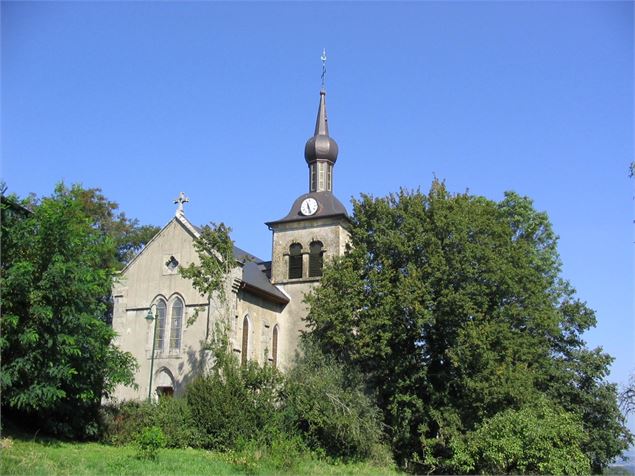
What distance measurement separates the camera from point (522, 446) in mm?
25438

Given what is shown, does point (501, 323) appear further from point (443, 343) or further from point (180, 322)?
point (180, 322)

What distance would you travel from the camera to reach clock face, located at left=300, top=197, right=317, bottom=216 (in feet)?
124

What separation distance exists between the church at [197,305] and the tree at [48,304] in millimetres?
5198

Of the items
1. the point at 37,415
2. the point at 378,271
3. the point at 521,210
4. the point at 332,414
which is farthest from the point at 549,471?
the point at 37,415

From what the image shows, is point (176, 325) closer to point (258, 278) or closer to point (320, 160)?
point (258, 278)

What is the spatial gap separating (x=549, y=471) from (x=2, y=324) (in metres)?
19.7

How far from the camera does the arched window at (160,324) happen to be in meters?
30.5

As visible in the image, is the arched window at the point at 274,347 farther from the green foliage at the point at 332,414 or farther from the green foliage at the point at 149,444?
the green foliage at the point at 149,444

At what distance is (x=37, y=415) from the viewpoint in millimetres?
22875

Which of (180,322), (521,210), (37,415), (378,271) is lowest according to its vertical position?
(37,415)

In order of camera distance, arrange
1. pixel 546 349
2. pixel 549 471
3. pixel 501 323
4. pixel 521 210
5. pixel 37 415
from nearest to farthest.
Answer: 1. pixel 37 415
2. pixel 549 471
3. pixel 501 323
4. pixel 546 349
5. pixel 521 210

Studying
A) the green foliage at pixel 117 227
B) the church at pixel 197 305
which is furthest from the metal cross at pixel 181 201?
the green foliage at pixel 117 227

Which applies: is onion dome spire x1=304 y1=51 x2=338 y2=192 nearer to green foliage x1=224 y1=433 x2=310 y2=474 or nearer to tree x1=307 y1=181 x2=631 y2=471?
tree x1=307 y1=181 x2=631 y2=471

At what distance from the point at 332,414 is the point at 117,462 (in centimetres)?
977
